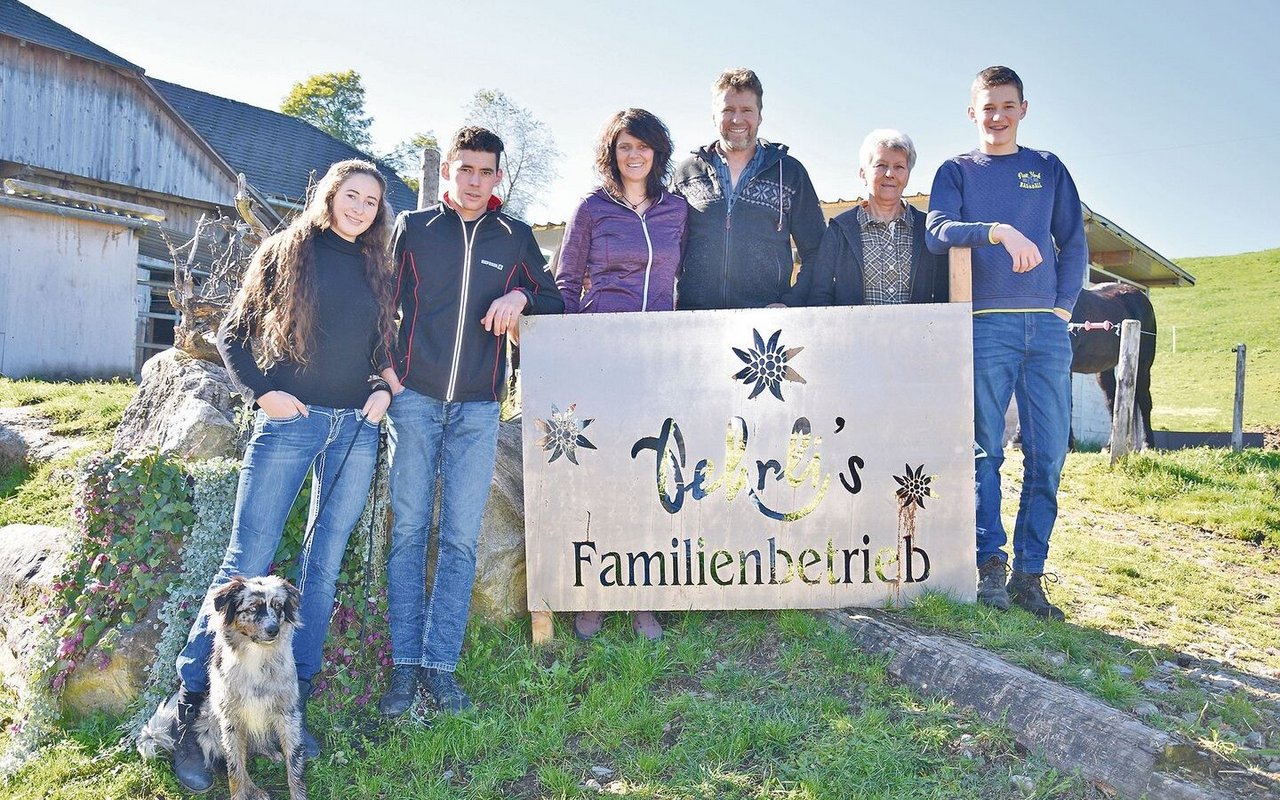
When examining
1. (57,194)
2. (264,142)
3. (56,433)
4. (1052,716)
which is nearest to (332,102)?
(264,142)

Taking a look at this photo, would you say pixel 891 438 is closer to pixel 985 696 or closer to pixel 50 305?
pixel 985 696

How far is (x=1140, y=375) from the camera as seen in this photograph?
11.5 m

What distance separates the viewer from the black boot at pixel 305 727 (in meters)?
3.32

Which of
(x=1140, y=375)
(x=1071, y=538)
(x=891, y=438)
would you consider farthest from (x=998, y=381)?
(x=1140, y=375)

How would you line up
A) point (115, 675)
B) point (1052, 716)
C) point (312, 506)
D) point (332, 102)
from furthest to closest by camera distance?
1. point (332, 102)
2. point (115, 675)
3. point (312, 506)
4. point (1052, 716)

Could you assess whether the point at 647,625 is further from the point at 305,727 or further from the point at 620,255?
the point at 620,255

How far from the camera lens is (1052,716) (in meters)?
3.12

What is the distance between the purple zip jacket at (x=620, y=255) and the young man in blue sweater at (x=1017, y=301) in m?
1.28

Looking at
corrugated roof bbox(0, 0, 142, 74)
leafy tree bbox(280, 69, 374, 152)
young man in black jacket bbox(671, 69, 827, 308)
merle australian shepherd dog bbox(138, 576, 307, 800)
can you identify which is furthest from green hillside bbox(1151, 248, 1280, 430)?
leafy tree bbox(280, 69, 374, 152)

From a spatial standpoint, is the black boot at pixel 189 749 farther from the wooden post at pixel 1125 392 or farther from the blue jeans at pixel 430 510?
the wooden post at pixel 1125 392

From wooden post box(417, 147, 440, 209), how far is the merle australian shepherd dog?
172 inches

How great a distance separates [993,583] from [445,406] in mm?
2833

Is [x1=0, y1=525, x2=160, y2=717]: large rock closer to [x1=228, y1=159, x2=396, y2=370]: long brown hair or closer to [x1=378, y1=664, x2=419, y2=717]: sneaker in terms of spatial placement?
[x1=378, y1=664, x2=419, y2=717]: sneaker

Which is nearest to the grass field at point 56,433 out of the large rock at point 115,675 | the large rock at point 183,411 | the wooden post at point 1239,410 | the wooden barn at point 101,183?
the large rock at point 183,411
